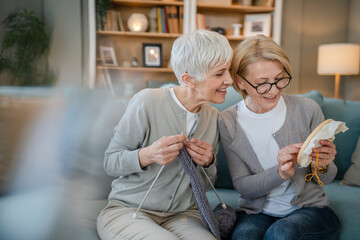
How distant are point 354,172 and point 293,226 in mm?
754

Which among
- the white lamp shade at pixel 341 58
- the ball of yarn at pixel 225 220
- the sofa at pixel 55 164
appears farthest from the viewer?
the white lamp shade at pixel 341 58

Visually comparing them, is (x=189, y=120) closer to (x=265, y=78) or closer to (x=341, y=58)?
(x=265, y=78)

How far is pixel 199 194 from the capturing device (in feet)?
3.43

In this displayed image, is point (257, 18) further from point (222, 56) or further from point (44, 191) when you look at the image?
point (44, 191)

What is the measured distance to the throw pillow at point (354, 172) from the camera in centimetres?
157

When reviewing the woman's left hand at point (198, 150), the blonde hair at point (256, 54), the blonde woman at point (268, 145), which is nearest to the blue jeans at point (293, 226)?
the blonde woman at point (268, 145)

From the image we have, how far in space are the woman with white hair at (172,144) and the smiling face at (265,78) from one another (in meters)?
0.10

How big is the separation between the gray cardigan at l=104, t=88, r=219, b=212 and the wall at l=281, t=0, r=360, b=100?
3.11m

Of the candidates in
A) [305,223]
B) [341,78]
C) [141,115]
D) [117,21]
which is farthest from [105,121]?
[341,78]

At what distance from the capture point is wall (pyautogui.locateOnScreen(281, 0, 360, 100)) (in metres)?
3.96

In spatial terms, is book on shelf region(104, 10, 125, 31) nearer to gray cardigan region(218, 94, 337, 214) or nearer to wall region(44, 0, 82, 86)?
wall region(44, 0, 82, 86)

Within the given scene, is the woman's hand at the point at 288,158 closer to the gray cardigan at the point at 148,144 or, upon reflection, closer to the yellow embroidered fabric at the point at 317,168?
the yellow embroidered fabric at the point at 317,168

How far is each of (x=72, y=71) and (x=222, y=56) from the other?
1.56 feet

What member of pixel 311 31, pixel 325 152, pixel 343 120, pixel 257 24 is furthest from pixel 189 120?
pixel 311 31
